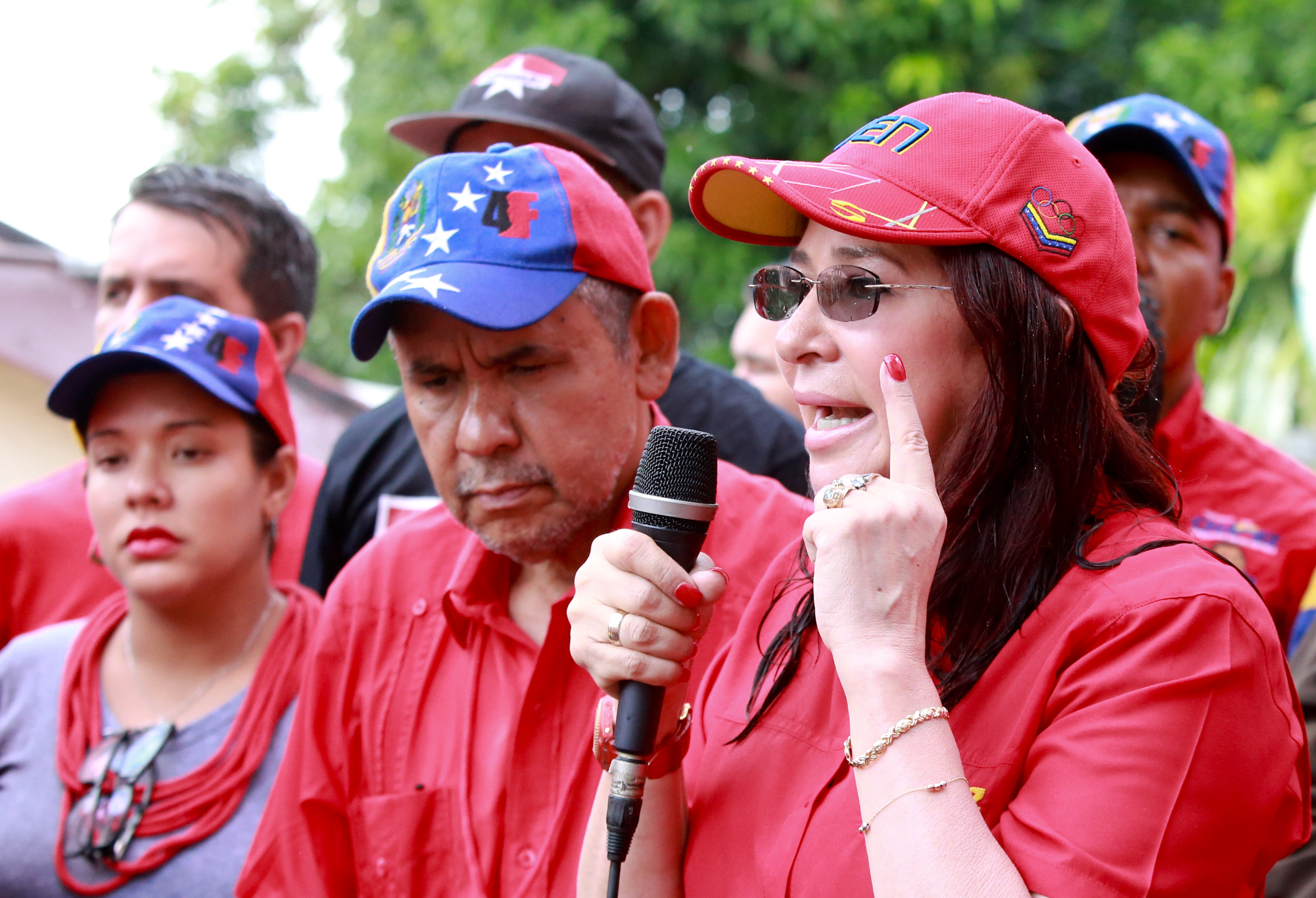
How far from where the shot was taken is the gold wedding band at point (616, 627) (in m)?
1.63

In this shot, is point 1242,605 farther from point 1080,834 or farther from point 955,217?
point 955,217

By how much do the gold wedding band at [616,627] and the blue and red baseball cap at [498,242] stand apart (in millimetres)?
706

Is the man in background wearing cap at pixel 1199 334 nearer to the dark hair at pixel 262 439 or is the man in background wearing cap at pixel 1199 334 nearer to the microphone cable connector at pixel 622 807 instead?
the microphone cable connector at pixel 622 807

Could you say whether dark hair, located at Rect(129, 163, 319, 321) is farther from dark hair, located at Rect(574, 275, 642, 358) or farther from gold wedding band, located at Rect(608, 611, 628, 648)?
gold wedding band, located at Rect(608, 611, 628, 648)

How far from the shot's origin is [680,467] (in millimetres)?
1729

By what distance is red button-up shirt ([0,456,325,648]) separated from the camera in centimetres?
334

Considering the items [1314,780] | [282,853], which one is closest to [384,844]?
[282,853]

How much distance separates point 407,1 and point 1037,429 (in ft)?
33.6

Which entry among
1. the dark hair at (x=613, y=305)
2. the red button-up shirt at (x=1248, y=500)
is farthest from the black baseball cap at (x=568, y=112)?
the red button-up shirt at (x=1248, y=500)

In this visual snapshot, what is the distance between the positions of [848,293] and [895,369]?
0.51 feet

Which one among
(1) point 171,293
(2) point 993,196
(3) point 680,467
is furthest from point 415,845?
(1) point 171,293

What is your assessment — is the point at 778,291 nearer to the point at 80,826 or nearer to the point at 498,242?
the point at 498,242

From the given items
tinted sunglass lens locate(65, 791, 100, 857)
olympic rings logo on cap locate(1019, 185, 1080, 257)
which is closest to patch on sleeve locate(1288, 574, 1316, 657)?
olympic rings logo on cap locate(1019, 185, 1080, 257)

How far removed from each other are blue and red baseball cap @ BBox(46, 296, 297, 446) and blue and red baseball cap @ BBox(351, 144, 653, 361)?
0.70m
